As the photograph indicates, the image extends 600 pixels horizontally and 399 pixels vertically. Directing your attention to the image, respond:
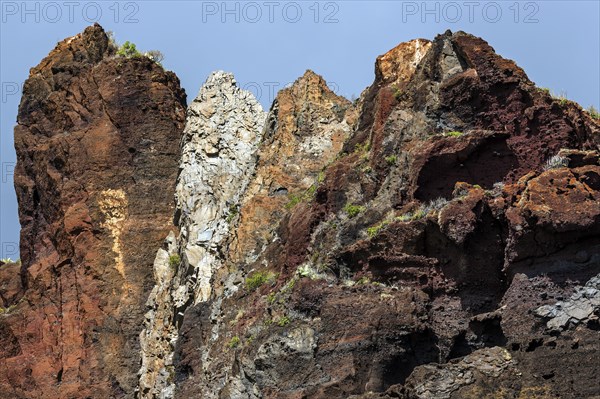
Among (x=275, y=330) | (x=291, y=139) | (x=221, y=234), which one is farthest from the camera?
(x=291, y=139)

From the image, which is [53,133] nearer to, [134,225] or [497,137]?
[134,225]

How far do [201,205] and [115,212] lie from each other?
13.4 feet

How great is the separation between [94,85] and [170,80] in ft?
9.95

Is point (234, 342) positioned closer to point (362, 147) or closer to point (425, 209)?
point (425, 209)

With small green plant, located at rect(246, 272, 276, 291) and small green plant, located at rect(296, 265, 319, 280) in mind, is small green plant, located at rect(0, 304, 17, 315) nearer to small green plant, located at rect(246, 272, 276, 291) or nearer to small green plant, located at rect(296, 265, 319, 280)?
small green plant, located at rect(246, 272, 276, 291)

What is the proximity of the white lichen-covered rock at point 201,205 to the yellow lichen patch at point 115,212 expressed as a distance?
2.02 meters

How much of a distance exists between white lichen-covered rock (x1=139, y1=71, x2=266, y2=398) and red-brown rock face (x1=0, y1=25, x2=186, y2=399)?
1359mm

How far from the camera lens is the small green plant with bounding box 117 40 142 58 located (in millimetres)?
58094

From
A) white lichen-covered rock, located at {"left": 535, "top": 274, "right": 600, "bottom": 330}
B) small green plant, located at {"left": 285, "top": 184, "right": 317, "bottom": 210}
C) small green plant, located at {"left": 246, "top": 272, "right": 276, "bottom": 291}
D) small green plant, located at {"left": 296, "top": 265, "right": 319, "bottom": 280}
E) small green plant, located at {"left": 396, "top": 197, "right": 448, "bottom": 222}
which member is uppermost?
small green plant, located at {"left": 285, "top": 184, "right": 317, "bottom": 210}

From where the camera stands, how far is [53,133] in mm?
56969

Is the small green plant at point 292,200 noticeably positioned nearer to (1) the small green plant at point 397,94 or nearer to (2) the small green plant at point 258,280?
(2) the small green plant at point 258,280

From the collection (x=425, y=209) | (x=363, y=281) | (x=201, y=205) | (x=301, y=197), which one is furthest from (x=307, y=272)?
(x=201, y=205)

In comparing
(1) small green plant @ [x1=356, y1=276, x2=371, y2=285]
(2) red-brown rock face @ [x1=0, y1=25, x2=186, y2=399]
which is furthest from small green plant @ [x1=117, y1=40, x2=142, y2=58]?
(1) small green plant @ [x1=356, y1=276, x2=371, y2=285]

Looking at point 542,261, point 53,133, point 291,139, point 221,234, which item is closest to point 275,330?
point 542,261
